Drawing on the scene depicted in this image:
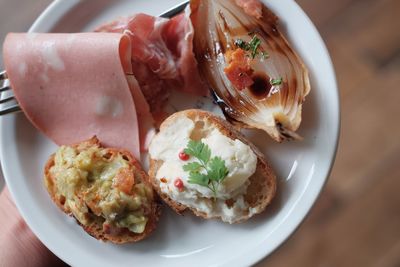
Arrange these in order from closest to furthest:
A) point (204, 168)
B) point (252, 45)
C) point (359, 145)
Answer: point (204, 168) → point (252, 45) → point (359, 145)

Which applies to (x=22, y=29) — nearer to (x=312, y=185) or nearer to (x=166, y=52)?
(x=166, y=52)

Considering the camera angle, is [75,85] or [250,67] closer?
[250,67]

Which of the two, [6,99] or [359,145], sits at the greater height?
[6,99]

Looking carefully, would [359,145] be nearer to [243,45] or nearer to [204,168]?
[243,45]

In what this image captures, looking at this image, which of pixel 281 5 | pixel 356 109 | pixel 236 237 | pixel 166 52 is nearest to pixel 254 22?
pixel 281 5

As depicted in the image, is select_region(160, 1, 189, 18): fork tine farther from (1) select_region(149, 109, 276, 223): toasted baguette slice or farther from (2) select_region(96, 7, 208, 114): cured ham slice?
(1) select_region(149, 109, 276, 223): toasted baguette slice

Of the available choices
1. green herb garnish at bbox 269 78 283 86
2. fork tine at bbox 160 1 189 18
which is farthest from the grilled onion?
fork tine at bbox 160 1 189 18

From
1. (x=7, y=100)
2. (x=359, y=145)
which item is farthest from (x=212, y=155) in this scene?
(x=359, y=145)
